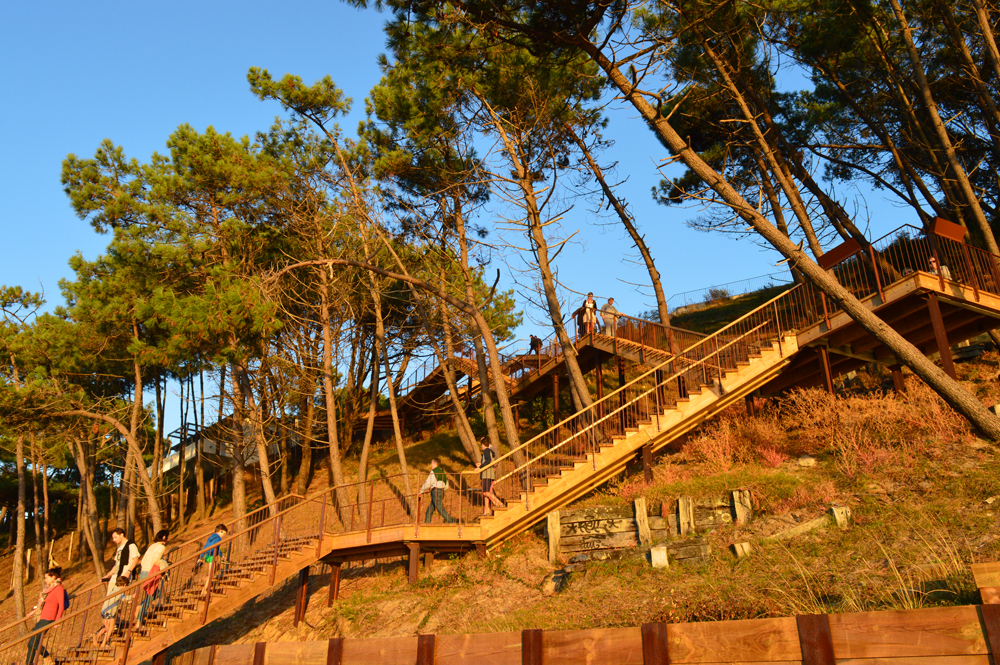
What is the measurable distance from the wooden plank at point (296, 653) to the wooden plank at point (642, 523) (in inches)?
234

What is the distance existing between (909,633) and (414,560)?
8802mm

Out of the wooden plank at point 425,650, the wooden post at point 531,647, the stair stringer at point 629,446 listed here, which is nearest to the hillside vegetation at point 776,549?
the stair stringer at point 629,446

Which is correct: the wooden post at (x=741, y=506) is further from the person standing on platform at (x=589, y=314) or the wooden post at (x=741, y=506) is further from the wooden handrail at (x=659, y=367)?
the person standing on platform at (x=589, y=314)

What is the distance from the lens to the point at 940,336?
12359 mm

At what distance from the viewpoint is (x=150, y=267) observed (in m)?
19.2

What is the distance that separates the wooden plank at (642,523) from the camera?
11367 mm

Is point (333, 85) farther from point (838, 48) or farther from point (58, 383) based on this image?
point (838, 48)

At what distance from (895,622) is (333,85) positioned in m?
18.6

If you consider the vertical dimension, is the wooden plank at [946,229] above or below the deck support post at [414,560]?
above

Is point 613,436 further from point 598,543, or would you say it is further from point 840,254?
point 840,254

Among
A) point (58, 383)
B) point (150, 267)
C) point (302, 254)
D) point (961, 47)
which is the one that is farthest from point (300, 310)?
point (961, 47)

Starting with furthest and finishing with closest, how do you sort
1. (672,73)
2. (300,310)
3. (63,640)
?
(300,310), (672,73), (63,640)

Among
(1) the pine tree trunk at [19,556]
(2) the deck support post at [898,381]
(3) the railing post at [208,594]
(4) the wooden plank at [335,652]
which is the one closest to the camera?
(4) the wooden plank at [335,652]

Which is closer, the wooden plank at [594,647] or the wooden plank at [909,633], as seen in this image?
the wooden plank at [909,633]
